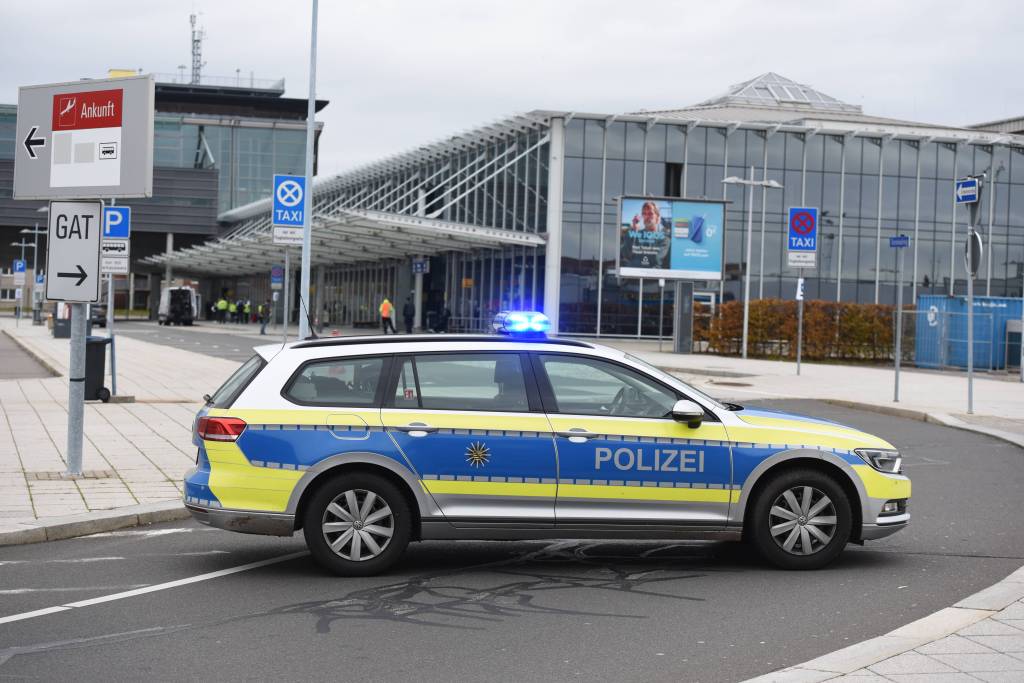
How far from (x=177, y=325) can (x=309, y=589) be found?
7256cm

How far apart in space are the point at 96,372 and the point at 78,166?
844cm

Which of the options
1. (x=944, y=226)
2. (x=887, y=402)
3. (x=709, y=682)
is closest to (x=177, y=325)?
(x=944, y=226)

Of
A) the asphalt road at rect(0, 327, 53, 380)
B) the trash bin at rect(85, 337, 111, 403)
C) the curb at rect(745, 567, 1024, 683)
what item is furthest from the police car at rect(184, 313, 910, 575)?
the asphalt road at rect(0, 327, 53, 380)

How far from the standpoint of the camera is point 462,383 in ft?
25.2

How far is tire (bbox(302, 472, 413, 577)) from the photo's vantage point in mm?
7379

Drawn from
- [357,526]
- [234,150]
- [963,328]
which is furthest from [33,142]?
[234,150]

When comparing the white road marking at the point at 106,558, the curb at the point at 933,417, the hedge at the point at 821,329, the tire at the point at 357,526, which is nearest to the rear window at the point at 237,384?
the tire at the point at 357,526

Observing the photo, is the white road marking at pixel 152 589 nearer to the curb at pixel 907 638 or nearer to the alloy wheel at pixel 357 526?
the alloy wheel at pixel 357 526

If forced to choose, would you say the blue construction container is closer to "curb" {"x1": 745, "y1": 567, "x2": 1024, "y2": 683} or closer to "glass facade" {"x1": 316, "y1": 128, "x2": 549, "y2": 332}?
"glass facade" {"x1": 316, "y1": 128, "x2": 549, "y2": 332}

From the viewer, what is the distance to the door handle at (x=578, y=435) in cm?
744

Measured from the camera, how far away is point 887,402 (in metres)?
22.5

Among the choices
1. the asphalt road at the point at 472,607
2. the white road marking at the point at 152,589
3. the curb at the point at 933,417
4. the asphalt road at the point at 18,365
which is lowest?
→ the white road marking at the point at 152,589

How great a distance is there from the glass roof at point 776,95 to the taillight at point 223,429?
64607mm

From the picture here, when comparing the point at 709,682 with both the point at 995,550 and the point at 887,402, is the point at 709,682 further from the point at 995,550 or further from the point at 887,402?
the point at 887,402
